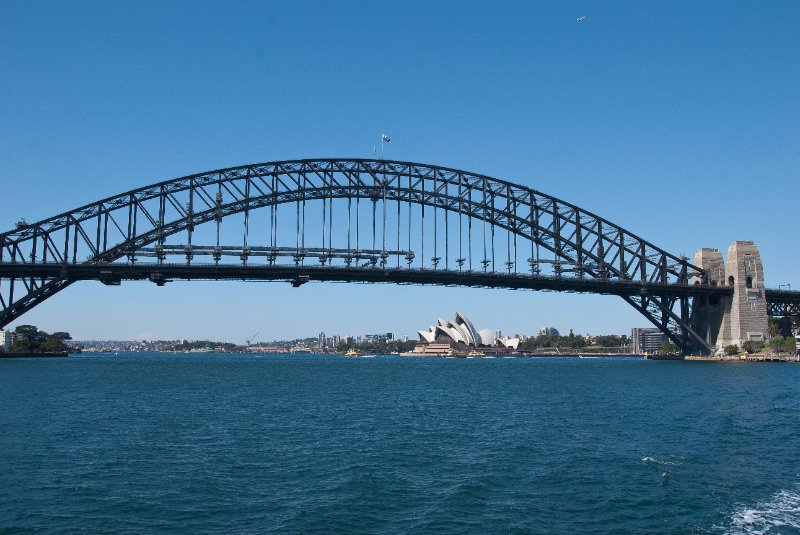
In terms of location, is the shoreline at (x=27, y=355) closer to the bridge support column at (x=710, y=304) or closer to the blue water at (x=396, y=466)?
the blue water at (x=396, y=466)

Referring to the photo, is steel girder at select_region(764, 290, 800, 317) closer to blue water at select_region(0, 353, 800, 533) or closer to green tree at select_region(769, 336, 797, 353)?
green tree at select_region(769, 336, 797, 353)

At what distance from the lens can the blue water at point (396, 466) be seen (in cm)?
1708

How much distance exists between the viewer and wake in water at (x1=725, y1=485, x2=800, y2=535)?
1656 centimetres

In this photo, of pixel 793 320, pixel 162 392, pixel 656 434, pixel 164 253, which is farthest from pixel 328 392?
pixel 793 320

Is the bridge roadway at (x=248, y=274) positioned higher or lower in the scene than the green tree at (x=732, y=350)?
higher

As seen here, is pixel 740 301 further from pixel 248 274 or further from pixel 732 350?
pixel 248 274

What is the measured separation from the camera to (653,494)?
19.4 metres

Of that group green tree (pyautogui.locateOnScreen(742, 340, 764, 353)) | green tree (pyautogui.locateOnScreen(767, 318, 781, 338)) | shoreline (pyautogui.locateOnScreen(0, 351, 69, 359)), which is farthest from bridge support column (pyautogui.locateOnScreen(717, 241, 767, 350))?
shoreline (pyautogui.locateOnScreen(0, 351, 69, 359))

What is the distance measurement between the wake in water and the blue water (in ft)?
0.22

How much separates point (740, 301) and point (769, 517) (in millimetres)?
86840

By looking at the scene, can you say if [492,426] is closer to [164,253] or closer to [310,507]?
[310,507]

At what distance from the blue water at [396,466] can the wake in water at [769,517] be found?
2.7 inches

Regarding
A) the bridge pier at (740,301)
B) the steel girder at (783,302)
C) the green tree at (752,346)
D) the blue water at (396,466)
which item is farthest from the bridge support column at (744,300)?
the blue water at (396,466)

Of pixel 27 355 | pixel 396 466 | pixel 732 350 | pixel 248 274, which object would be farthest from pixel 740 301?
pixel 27 355
